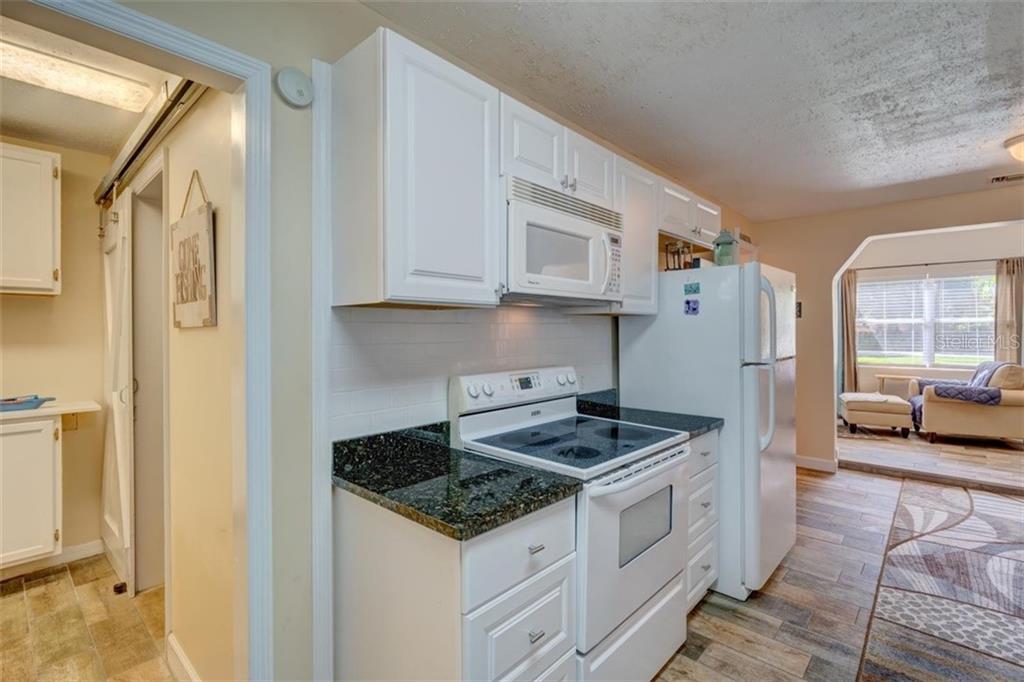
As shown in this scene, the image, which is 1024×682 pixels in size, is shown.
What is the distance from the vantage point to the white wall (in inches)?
64.6

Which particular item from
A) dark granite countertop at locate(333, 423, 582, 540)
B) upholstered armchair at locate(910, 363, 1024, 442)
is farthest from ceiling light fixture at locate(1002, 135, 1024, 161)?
upholstered armchair at locate(910, 363, 1024, 442)

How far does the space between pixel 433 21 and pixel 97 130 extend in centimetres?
203

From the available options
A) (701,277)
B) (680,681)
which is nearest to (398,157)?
(701,277)

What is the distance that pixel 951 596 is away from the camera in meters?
2.48

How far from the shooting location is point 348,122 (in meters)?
1.48

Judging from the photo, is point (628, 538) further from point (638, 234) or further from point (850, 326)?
point (850, 326)

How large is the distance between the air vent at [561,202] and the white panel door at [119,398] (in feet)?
6.76

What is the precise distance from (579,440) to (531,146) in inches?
47.1

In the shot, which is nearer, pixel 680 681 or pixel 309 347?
pixel 309 347

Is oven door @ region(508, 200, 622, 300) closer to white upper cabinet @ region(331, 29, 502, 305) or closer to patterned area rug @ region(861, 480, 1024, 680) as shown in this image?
white upper cabinet @ region(331, 29, 502, 305)

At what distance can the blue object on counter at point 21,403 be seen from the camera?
2.44 meters

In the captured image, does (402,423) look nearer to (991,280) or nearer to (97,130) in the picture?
(97,130)

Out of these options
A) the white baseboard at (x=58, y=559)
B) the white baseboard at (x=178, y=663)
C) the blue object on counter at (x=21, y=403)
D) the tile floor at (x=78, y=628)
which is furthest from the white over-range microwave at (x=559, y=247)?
the white baseboard at (x=58, y=559)

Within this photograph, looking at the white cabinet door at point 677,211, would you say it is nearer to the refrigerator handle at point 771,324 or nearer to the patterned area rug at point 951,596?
the refrigerator handle at point 771,324
